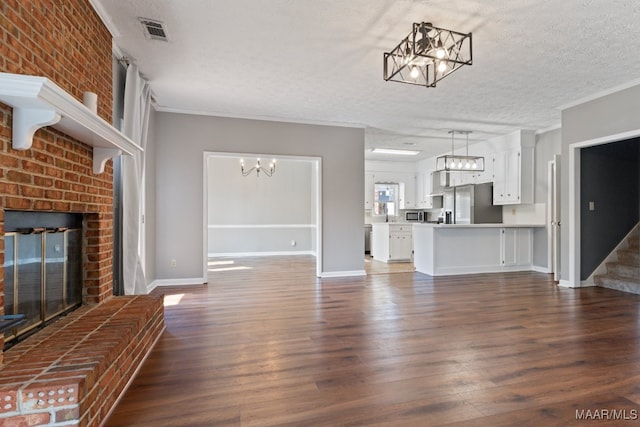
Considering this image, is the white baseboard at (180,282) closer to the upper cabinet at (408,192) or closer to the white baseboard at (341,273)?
the white baseboard at (341,273)

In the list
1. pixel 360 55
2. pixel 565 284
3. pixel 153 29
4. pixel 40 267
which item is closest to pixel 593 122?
pixel 565 284

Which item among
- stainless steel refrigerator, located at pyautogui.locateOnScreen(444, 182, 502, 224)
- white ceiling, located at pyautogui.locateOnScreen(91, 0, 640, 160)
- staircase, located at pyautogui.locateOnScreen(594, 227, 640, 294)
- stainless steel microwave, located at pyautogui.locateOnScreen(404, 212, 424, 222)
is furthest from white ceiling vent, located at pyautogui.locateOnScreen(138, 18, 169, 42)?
stainless steel microwave, located at pyautogui.locateOnScreen(404, 212, 424, 222)

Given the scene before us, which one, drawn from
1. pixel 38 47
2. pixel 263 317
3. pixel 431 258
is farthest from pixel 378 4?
pixel 431 258

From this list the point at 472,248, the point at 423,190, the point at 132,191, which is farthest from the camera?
the point at 423,190

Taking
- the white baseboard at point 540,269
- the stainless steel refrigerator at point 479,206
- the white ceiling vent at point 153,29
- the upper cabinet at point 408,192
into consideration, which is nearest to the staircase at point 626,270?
the white baseboard at point 540,269

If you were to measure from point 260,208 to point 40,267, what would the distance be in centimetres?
663

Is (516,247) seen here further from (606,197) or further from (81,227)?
(81,227)

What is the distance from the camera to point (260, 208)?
8500 millimetres

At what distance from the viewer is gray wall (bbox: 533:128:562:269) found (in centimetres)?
580

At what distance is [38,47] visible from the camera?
1.74m

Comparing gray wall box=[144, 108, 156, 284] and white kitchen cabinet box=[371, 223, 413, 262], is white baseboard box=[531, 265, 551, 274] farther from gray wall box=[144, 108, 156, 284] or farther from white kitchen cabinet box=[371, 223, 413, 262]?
gray wall box=[144, 108, 156, 284]

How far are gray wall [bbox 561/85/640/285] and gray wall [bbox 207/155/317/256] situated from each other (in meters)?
5.05

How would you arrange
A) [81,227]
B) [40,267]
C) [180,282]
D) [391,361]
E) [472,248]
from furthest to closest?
[472,248], [180,282], [81,227], [391,361], [40,267]

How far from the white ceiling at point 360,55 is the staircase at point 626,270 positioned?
88.6 inches
